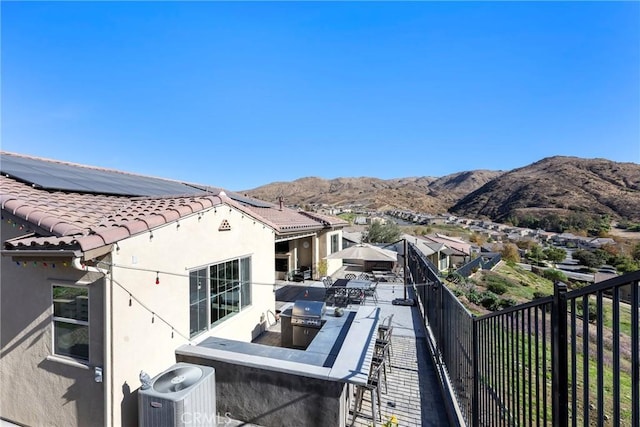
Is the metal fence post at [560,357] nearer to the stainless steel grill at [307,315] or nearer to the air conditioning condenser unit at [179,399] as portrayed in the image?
the air conditioning condenser unit at [179,399]

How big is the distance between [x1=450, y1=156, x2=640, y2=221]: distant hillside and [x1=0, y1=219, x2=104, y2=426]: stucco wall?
276 feet

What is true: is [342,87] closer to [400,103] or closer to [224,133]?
[400,103]

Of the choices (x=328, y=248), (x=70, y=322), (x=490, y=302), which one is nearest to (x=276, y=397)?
(x=70, y=322)

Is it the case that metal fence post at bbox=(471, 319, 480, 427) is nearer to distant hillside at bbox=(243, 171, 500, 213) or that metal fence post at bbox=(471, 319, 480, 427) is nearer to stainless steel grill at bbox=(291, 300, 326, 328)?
stainless steel grill at bbox=(291, 300, 326, 328)

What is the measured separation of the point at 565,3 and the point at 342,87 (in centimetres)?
1544

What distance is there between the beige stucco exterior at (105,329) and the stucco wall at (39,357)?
2 centimetres

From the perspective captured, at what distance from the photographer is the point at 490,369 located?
3.89 m

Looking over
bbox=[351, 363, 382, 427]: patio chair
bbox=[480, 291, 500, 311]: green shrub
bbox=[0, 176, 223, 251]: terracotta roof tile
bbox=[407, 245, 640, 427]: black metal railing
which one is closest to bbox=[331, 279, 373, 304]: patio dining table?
bbox=[407, 245, 640, 427]: black metal railing

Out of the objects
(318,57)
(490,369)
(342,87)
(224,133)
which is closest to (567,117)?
(342,87)

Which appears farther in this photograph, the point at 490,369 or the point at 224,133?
the point at 224,133

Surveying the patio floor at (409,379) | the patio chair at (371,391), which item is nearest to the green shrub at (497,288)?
the patio floor at (409,379)

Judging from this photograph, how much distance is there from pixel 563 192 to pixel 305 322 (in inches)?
3882

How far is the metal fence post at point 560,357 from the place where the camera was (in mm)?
2328

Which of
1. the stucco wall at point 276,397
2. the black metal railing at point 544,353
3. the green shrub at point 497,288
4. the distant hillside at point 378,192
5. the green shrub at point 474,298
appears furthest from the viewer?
the distant hillside at point 378,192
